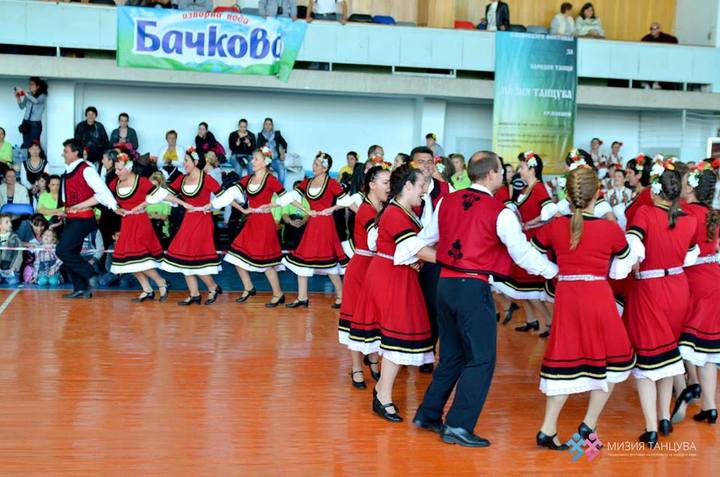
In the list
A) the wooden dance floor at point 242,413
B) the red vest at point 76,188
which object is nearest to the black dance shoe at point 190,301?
the wooden dance floor at point 242,413

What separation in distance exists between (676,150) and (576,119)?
174cm

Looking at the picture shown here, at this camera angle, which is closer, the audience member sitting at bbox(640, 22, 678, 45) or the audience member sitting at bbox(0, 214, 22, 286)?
the audience member sitting at bbox(0, 214, 22, 286)

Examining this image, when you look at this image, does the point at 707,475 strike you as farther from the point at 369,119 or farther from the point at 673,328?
the point at 369,119

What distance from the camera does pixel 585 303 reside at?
463 centimetres

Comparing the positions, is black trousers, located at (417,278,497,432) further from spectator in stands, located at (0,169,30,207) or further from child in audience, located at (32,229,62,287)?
spectator in stands, located at (0,169,30,207)

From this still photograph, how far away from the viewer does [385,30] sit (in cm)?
1377

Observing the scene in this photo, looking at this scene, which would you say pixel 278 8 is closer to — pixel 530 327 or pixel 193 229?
pixel 193 229

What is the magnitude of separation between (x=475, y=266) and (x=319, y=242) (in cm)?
411

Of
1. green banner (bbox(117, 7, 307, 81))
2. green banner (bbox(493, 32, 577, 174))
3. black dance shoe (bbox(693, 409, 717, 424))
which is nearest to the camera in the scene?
black dance shoe (bbox(693, 409, 717, 424))

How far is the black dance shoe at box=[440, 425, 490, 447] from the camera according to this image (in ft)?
15.8

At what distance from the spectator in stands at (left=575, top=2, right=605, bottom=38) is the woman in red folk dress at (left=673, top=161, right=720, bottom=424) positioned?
10549 millimetres

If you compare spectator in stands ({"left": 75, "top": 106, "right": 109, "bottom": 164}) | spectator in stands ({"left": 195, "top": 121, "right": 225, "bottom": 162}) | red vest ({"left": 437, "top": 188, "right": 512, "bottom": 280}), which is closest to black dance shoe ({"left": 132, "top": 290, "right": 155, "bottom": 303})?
spectator in stands ({"left": 75, "top": 106, "right": 109, "bottom": 164})

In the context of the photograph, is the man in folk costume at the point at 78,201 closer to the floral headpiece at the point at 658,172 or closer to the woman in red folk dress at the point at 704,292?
the floral headpiece at the point at 658,172

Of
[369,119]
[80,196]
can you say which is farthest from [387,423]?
[369,119]
